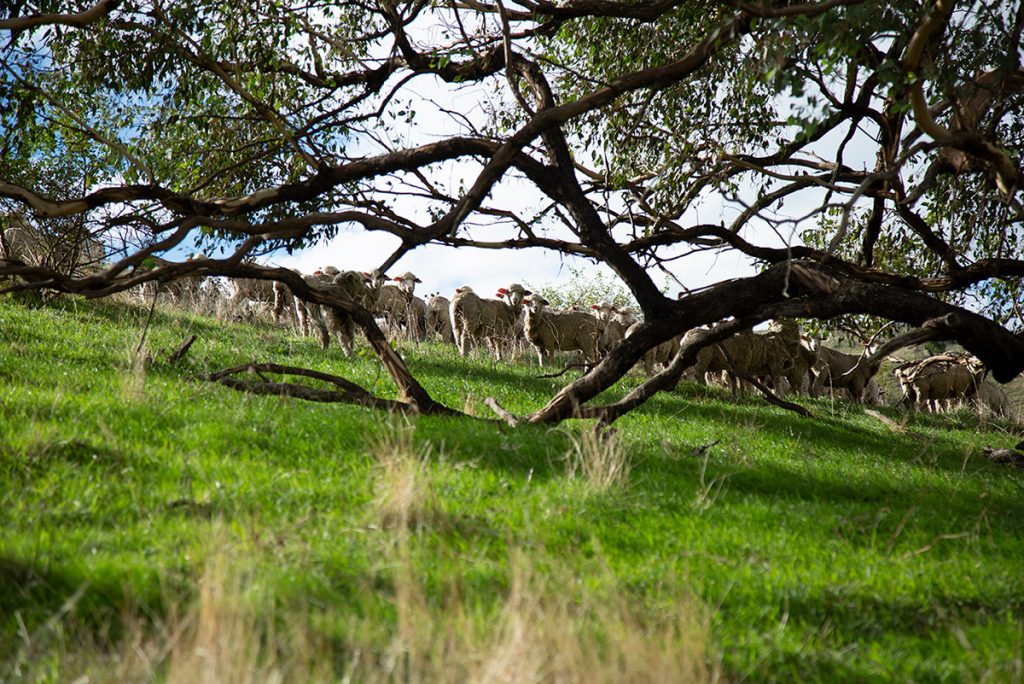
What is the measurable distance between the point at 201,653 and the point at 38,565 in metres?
1.97

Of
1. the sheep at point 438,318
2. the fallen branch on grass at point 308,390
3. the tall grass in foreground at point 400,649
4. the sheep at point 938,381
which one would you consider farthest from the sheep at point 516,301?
the tall grass in foreground at point 400,649

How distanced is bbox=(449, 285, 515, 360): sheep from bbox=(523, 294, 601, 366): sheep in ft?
4.31

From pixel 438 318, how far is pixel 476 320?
6.04 m

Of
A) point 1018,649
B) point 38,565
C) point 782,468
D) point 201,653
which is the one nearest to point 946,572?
point 1018,649

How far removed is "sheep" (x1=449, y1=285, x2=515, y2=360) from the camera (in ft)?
71.8

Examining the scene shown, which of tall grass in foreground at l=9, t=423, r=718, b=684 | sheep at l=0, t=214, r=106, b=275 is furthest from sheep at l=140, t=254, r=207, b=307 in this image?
tall grass in foreground at l=9, t=423, r=718, b=684

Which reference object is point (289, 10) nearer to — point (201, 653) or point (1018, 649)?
point (201, 653)

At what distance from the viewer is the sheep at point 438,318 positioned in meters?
27.7

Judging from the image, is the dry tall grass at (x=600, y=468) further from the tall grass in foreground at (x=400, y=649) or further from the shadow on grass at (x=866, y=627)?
the tall grass in foreground at (x=400, y=649)

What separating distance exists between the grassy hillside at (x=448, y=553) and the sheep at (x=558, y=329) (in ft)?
34.4

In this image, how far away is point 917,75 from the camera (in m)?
7.97

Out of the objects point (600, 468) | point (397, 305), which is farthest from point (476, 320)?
point (600, 468)

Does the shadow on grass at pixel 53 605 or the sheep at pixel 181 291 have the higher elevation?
the sheep at pixel 181 291

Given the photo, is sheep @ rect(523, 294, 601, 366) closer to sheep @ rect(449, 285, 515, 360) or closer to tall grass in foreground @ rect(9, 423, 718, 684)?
sheep @ rect(449, 285, 515, 360)
